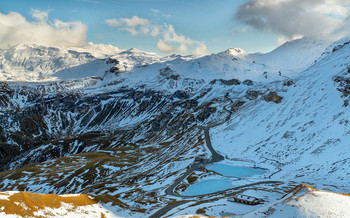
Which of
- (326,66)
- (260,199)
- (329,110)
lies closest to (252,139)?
(329,110)

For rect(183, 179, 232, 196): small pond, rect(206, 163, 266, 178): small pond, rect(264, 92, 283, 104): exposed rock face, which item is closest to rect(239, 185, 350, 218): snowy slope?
rect(183, 179, 232, 196): small pond

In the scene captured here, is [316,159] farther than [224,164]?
No

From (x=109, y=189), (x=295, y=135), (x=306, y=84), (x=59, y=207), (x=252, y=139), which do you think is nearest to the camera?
(x=59, y=207)

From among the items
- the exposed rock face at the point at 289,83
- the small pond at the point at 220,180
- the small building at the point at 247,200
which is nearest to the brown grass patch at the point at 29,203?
the small building at the point at 247,200

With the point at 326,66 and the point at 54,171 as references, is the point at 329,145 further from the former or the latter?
the point at 54,171

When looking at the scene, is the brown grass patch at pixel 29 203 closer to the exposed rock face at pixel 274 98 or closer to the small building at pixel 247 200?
the small building at pixel 247 200

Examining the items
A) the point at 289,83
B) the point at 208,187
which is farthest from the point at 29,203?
the point at 289,83
